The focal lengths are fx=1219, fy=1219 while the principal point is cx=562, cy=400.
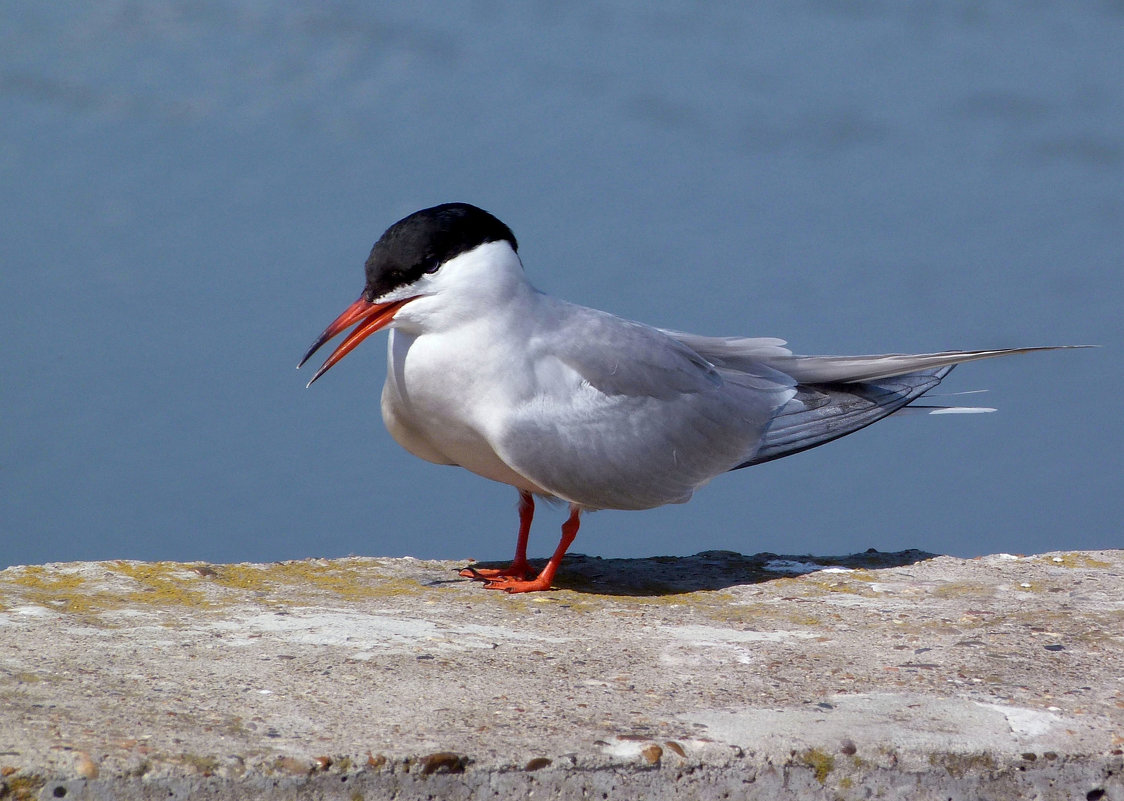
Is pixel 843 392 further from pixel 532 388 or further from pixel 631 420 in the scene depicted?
pixel 532 388

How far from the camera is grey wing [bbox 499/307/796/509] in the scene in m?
3.68

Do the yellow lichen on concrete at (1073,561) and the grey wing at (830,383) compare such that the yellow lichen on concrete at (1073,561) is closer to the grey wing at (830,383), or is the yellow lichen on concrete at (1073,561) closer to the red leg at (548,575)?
the grey wing at (830,383)

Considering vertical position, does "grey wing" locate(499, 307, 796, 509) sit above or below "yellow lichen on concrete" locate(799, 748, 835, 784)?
above

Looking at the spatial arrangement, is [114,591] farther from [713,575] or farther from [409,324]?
[713,575]

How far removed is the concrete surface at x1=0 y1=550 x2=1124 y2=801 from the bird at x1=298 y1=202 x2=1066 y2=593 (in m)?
0.39

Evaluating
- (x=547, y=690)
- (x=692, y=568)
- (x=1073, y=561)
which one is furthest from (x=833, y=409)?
(x=547, y=690)

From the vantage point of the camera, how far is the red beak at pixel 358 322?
145 inches

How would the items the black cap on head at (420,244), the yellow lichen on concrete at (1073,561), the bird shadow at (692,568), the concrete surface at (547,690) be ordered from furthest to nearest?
1. the yellow lichen on concrete at (1073,561)
2. the bird shadow at (692,568)
3. the black cap on head at (420,244)
4. the concrete surface at (547,690)

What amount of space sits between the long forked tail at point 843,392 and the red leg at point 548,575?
602 mm

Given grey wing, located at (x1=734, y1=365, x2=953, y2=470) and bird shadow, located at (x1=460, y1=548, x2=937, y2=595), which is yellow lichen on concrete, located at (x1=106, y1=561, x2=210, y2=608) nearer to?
bird shadow, located at (x1=460, y1=548, x2=937, y2=595)

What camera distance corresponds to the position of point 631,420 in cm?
386

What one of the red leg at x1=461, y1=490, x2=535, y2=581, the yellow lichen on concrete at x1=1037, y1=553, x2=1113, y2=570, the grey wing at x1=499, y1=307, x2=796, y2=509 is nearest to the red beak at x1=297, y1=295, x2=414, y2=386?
the grey wing at x1=499, y1=307, x2=796, y2=509

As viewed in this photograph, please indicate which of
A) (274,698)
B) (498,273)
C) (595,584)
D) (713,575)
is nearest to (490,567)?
(595,584)

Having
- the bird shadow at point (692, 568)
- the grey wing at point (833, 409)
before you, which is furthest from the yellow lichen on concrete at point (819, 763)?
the grey wing at point (833, 409)
